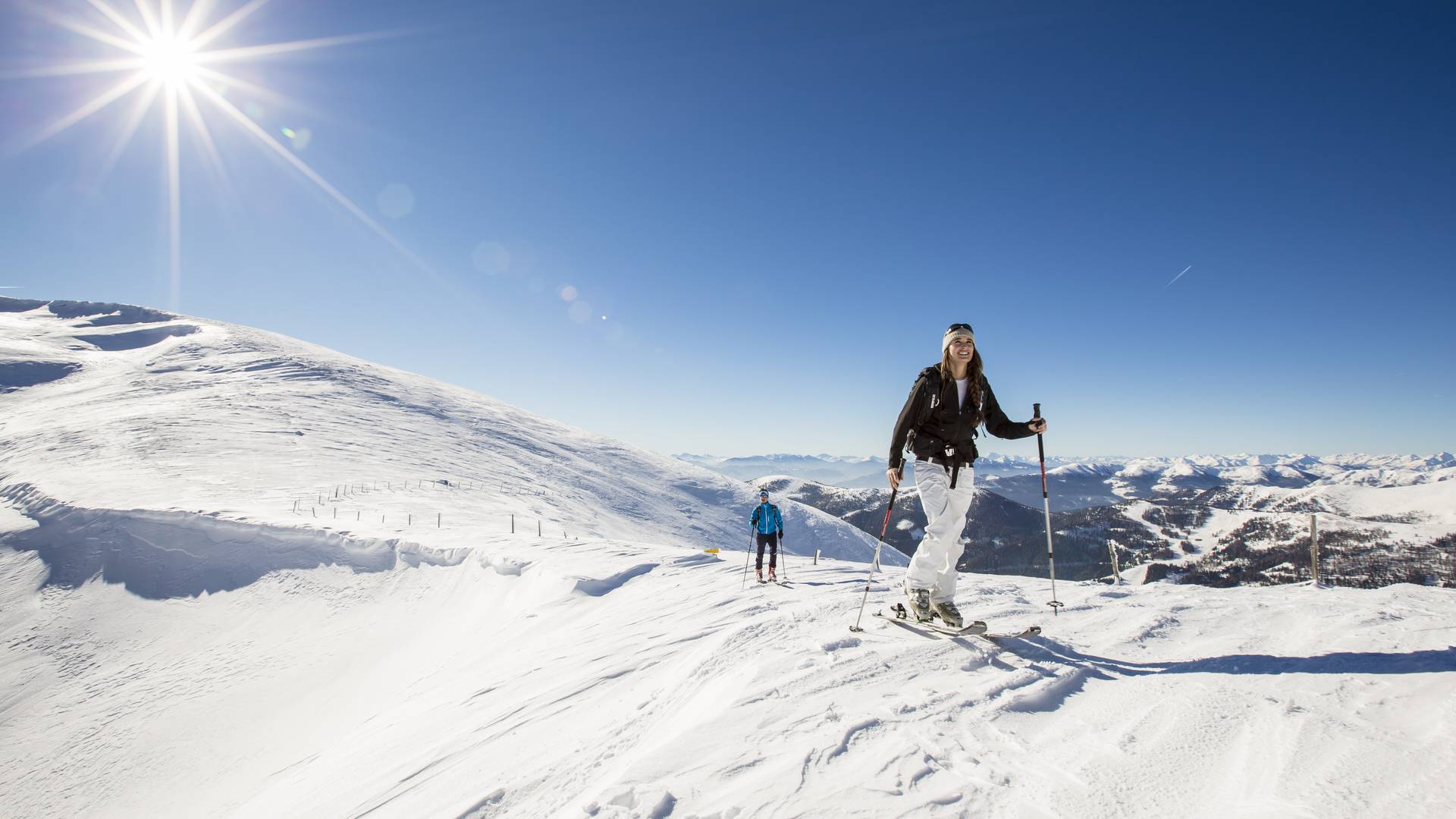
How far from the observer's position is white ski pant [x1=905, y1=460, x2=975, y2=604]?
5484 millimetres

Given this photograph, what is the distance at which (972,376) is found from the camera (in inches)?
228

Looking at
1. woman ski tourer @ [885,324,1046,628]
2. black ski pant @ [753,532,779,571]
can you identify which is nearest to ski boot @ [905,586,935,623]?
woman ski tourer @ [885,324,1046,628]

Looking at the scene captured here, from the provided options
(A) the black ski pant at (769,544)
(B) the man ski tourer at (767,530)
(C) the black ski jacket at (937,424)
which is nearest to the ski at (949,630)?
(C) the black ski jacket at (937,424)

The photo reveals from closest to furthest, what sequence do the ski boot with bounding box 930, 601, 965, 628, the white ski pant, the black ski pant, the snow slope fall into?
the snow slope, the ski boot with bounding box 930, 601, 965, 628, the white ski pant, the black ski pant

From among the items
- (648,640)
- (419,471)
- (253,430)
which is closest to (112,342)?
(253,430)

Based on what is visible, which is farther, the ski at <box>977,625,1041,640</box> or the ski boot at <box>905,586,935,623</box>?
the ski boot at <box>905,586,935,623</box>

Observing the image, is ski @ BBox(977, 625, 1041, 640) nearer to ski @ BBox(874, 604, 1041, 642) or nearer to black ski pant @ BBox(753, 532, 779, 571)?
ski @ BBox(874, 604, 1041, 642)

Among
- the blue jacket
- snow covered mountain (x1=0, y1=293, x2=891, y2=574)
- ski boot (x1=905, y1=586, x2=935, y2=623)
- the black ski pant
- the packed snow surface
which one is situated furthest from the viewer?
snow covered mountain (x1=0, y1=293, x2=891, y2=574)

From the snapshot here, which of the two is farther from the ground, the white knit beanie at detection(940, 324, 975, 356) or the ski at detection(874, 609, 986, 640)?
the white knit beanie at detection(940, 324, 975, 356)

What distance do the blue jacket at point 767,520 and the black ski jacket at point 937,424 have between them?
6902 millimetres

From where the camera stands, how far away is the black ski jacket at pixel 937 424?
5.50 meters

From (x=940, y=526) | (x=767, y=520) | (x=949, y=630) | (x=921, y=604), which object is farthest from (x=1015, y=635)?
(x=767, y=520)

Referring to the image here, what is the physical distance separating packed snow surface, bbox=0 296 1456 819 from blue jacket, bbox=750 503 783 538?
4.22 ft

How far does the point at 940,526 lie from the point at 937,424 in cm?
102
